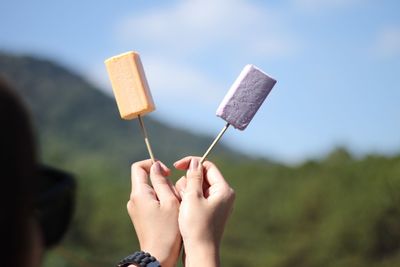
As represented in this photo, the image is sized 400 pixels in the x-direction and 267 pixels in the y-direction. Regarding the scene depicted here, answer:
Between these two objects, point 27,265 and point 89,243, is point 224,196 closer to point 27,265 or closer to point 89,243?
point 27,265

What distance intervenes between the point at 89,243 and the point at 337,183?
544 centimetres

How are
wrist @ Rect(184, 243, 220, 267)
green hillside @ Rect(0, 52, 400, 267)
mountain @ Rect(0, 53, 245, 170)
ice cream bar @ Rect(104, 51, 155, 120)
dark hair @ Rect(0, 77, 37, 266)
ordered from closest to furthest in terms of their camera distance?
dark hair @ Rect(0, 77, 37, 266)
wrist @ Rect(184, 243, 220, 267)
ice cream bar @ Rect(104, 51, 155, 120)
green hillside @ Rect(0, 52, 400, 267)
mountain @ Rect(0, 53, 245, 170)

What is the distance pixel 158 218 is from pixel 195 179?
0.27 feet

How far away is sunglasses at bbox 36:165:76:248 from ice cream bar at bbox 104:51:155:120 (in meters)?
0.70

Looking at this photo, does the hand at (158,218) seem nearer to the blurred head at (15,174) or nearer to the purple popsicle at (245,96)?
the purple popsicle at (245,96)

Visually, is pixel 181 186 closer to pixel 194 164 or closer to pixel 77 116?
pixel 194 164

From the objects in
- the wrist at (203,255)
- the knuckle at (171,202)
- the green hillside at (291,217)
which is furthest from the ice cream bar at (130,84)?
the green hillside at (291,217)

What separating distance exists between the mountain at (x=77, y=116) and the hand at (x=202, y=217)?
4609cm

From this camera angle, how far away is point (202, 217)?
1177 millimetres

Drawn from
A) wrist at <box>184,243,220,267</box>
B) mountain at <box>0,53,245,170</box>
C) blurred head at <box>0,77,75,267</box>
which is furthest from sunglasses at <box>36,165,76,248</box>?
mountain at <box>0,53,245,170</box>

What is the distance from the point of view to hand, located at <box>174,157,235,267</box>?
1.15m

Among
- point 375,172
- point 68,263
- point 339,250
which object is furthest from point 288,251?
point 68,263

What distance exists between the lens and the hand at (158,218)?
1.22m

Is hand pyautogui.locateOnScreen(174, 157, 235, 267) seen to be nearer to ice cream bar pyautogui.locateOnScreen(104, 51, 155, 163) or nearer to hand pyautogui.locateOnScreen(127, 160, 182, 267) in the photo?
hand pyautogui.locateOnScreen(127, 160, 182, 267)
